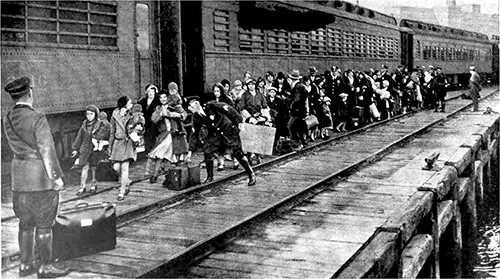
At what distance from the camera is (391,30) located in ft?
86.3

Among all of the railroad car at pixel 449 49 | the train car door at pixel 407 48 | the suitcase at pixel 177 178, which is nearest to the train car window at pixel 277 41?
the suitcase at pixel 177 178

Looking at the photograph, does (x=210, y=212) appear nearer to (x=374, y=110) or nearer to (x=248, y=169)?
(x=248, y=169)

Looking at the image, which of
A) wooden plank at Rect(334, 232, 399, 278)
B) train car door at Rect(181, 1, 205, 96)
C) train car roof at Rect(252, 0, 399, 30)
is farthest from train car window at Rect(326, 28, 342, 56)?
wooden plank at Rect(334, 232, 399, 278)

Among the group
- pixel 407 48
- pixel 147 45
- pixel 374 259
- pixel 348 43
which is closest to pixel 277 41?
pixel 147 45

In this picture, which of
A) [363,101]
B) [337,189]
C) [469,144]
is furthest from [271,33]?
[337,189]

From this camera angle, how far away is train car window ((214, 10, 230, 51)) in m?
12.7

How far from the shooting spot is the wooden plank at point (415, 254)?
6211 millimetres

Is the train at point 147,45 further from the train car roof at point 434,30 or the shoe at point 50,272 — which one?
the train car roof at point 434,30

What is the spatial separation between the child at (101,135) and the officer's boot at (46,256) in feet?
10.4

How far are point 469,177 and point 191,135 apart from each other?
548cm

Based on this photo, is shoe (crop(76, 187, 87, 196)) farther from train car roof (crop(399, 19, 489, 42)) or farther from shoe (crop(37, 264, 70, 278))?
train car roof (crop(399, 19, 489, 42))

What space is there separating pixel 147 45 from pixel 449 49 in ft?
88.3

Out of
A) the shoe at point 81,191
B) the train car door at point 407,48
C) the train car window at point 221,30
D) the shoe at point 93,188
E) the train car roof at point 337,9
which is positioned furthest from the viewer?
the train car door at point 407,48

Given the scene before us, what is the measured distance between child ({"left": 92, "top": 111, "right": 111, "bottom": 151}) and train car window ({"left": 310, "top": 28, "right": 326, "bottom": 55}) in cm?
1011
